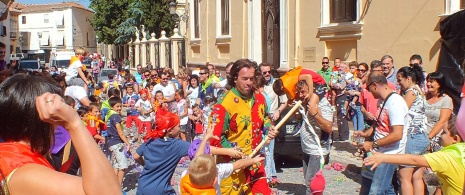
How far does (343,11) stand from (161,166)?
8883 millimetres

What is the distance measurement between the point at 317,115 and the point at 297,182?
2.71 m

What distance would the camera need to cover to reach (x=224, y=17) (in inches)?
845

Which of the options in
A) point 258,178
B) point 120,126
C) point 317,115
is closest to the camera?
point 258,178

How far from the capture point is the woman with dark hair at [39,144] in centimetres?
202

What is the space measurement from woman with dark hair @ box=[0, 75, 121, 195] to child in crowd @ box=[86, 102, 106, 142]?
5.69 m

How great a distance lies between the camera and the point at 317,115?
619 cm

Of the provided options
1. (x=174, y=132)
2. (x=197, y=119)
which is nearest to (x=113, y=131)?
(x=174, y=132)

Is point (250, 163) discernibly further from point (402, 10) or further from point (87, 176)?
point (402, 10)

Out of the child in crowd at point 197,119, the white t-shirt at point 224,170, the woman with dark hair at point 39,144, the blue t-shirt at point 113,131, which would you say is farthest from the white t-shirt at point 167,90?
the woman with dark hair at point 39,144

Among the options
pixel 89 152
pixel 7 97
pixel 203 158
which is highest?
pixel 7 97

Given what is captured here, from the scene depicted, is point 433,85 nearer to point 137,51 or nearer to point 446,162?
point 446,162

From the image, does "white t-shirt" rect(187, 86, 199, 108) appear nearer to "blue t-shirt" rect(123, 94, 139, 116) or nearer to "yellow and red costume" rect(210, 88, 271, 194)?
"blue t-shirt" rect(123, 94, 139, 116)

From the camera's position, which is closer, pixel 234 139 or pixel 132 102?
pixel 234 139

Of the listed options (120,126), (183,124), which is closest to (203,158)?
(120,126)
